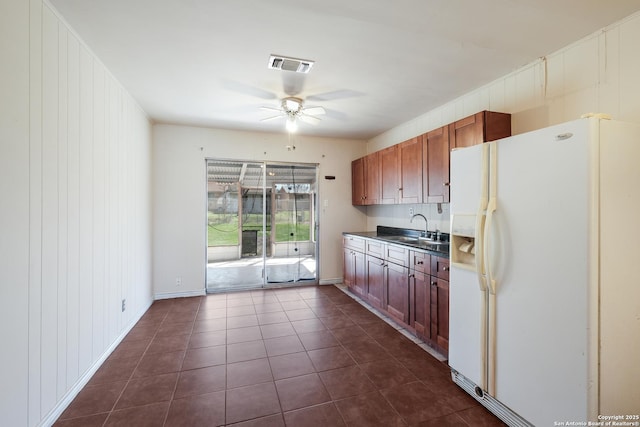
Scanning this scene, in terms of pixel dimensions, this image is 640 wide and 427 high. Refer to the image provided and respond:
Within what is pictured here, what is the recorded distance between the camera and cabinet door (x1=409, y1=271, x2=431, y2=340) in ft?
9.12

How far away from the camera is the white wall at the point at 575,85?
1878mm

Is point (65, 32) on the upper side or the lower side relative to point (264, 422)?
upper

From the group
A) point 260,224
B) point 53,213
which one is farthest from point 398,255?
point 53,213

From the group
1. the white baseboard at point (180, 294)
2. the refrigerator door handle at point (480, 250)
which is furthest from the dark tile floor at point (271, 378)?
the refrigerator door handle at point (480, 250)

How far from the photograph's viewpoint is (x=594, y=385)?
4.48 ft

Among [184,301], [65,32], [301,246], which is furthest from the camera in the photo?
[301,246]

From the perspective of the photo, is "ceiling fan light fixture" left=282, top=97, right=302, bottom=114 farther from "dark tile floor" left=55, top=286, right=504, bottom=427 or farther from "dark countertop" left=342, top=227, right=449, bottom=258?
"dark tile floor" left=55, top=286, right=504, bottom=427

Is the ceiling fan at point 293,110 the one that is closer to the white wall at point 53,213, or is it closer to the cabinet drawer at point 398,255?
the white wall at point 53,213

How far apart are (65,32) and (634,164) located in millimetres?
3590

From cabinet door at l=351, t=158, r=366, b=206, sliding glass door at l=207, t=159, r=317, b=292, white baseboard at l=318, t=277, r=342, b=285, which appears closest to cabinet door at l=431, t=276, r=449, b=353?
cabinet door at l=351, t=158, r=366, b=206

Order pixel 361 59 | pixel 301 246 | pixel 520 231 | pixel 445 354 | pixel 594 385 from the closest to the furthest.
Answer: pixel 594 385 → pixel 520 231 → pixel 361 59 → pixel 445 354 → pixel 301 246

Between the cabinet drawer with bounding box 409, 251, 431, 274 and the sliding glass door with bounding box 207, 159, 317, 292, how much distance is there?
241 centimetres

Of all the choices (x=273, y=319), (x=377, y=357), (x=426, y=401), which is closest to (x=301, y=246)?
(x=273, y=319)

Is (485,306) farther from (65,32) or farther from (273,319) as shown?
(65,32)
